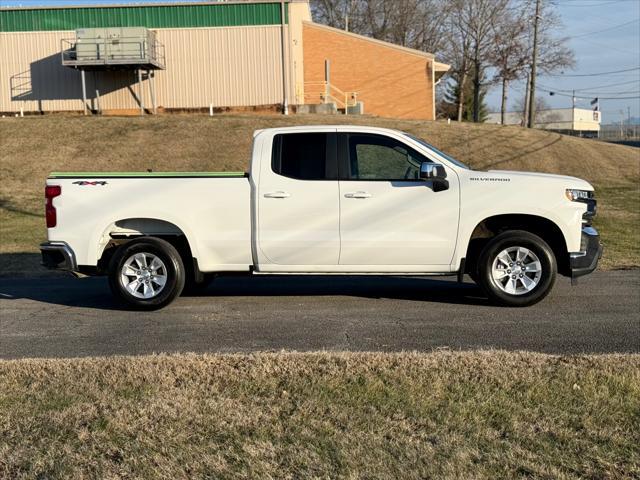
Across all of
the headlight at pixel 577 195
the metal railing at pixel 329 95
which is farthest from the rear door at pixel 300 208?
the metal railing at pixel 329 95

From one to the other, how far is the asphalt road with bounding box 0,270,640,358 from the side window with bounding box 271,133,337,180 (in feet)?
4.91

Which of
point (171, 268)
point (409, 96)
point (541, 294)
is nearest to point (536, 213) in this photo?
point (541, 294)

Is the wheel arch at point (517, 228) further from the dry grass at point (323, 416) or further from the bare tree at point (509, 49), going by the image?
the bare tree at point (509, 49)

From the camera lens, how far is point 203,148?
1092 inches

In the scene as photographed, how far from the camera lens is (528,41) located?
5531 cm

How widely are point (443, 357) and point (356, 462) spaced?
6.30ft

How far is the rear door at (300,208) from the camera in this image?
7.62 m

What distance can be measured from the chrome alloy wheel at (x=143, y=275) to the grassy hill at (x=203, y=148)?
545 inches

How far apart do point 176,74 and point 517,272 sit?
31.0m

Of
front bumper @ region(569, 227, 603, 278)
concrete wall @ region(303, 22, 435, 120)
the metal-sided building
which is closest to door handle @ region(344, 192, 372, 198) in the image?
front bumper @ region(569, 227, 603, 278)

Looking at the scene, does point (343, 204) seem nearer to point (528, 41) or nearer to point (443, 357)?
point (443, 357)

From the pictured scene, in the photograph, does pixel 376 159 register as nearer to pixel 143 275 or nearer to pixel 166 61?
pixel 143 275

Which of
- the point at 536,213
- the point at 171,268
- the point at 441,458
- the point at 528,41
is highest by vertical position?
the point at 528,41

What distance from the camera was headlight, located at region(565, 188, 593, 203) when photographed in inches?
294
